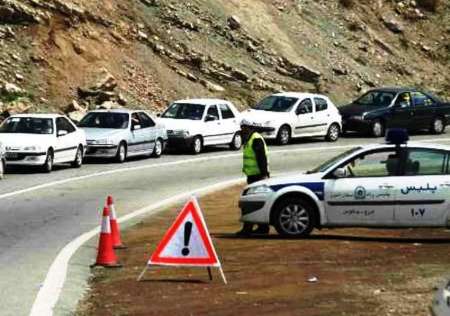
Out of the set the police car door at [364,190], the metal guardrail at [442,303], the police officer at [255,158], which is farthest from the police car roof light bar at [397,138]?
the metal guardrail at [442,303]

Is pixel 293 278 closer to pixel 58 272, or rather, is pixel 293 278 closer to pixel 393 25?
pixel 58 272

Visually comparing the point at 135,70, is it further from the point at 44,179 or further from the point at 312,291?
the point at 312,291

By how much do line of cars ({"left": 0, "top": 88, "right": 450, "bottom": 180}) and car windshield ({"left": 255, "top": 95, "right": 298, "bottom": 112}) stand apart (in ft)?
0.10

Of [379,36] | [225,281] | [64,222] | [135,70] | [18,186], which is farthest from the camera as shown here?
[379,36]

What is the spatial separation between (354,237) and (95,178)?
11.3 metres

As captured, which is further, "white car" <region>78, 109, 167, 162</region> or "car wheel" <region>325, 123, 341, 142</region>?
"car wheel" <region>325, 123, 341, 142</region>

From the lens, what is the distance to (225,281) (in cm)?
1274

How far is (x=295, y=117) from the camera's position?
36.8 meters

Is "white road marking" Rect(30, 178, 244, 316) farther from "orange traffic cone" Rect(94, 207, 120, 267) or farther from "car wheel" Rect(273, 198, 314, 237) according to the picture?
"car wheel" Rect(273, 198, 314, 237)

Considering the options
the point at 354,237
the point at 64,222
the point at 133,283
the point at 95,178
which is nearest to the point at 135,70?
the point at 95,178

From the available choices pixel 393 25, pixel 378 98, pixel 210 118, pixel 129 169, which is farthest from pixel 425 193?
pixel 393 25

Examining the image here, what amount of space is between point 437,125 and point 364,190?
989 inches

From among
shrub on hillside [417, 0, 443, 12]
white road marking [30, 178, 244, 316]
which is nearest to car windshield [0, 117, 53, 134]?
white road marking [30, 178, 244, 316]

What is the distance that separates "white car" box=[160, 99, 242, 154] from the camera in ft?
111
